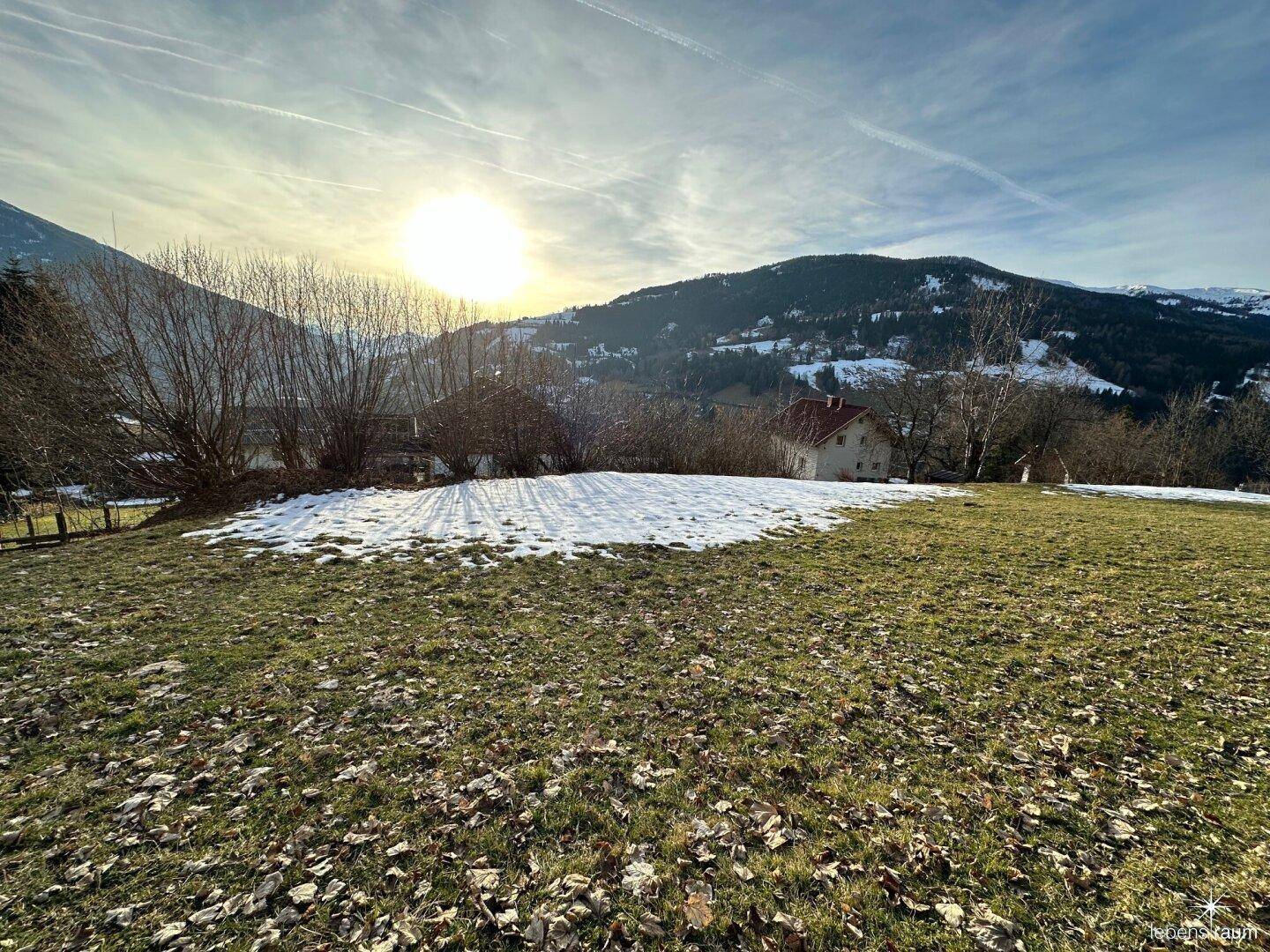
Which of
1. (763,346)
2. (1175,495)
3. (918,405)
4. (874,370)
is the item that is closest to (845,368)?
(874,370)

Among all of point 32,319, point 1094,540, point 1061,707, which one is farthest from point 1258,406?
point 32,319

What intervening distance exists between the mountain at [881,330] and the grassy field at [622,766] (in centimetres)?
6576

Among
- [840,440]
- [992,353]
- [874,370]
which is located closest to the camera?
[992,353]

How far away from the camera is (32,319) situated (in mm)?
14867

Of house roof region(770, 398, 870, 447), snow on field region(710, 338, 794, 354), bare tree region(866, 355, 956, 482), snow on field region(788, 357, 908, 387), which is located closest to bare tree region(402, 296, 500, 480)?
house roof region(770, 398, 870, 447)

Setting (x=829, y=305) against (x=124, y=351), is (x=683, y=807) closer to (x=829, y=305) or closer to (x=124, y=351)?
(x=124, y=351)

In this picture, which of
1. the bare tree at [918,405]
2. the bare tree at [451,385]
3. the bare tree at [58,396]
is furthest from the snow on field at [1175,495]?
the bare tree at [58,396]

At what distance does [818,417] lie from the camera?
1667 inches

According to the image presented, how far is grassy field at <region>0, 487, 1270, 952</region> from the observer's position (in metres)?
2.98

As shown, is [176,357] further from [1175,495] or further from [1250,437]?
[1250,437]

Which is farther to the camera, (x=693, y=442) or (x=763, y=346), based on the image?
(x=763, y=346)

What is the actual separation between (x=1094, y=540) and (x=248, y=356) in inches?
997

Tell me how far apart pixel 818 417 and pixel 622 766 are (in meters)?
42.3

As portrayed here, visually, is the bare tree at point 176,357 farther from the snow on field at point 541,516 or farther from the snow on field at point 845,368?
the snow on field at point 845,368
